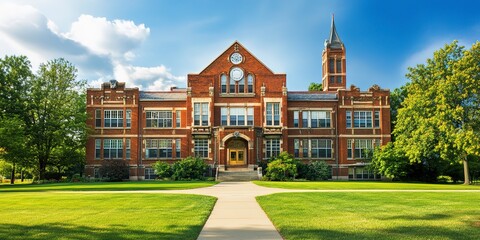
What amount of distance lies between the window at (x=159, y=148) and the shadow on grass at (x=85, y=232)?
3648 cm

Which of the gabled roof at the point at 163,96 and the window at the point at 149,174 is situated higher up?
the gabled roof at the point at 163,96

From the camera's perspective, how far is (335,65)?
203ft


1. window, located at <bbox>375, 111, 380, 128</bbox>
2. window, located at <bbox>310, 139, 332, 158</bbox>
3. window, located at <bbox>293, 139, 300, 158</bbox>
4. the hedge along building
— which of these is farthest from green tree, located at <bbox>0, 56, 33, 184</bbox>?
window, located at <bbox>375, 111, 380, 128</bbox>

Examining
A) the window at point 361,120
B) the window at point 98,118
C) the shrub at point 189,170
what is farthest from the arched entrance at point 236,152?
the window at point 98,118

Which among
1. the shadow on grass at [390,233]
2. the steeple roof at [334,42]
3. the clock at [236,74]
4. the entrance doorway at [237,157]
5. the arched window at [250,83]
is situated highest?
the steeple roof at [334,42]

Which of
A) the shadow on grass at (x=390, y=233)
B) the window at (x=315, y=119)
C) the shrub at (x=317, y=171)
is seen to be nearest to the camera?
the shadow on grass at (x=390, y=233)

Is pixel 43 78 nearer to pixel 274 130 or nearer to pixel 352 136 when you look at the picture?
pixel 274 130

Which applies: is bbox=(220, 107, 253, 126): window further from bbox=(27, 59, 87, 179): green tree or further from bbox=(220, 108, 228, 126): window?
bbox=(27, 59, 87, 179): green tree

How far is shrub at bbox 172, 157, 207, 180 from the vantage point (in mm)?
41938

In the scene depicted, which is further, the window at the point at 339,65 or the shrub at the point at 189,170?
the window at the point at 339,65

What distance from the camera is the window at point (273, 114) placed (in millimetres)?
46781

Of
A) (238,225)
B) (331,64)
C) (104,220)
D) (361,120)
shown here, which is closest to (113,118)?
(361,120)

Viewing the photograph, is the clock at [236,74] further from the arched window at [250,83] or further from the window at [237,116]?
the window at [237,116]

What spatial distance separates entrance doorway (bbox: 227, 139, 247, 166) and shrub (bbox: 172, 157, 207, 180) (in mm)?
4818
